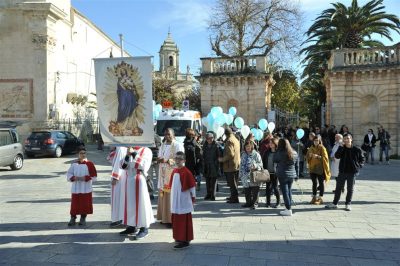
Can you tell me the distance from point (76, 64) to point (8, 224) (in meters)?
30.8

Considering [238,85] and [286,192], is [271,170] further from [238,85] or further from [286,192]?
[238,85]

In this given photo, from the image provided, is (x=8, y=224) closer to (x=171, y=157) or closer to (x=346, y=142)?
(x=171, y=157)

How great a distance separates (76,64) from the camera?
36.8 metres

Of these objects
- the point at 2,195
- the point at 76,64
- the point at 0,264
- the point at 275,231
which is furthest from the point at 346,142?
the point at 76,64

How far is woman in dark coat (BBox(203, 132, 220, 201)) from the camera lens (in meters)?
10.6

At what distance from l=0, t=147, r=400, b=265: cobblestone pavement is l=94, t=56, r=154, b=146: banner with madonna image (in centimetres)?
176

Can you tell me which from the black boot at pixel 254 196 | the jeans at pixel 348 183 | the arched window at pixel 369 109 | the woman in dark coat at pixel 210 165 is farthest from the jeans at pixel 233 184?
the arched window at pixel 369 109

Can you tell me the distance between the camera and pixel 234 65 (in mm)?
23844

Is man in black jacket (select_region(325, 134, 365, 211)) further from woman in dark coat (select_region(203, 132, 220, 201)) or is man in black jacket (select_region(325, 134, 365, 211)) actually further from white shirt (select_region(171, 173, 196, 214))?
white shirt (select_region(171, 173, 196, 214))

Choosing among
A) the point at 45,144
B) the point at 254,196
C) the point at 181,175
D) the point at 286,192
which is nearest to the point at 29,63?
the point at 45,144

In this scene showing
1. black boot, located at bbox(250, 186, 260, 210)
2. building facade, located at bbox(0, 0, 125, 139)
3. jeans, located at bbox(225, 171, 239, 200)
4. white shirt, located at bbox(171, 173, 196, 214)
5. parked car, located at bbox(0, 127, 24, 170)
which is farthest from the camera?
building facade, located at bbox(0, 0, 125, 139)

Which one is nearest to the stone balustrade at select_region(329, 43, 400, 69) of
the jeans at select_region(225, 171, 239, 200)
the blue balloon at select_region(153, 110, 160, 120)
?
the blue balloon at select_region(153, 110, 160, 120)

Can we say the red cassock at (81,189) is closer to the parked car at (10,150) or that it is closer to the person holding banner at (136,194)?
the person holding banner at (136,194)

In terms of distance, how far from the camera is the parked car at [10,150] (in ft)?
54.4
